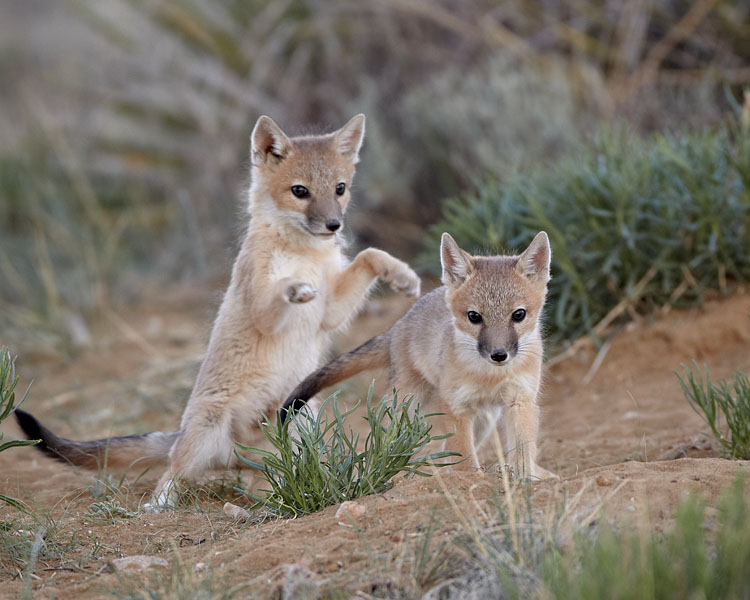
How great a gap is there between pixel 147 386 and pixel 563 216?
3584 millimetres

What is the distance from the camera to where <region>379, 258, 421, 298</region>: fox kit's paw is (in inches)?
204

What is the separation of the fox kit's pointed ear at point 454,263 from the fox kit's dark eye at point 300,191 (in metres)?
0.97

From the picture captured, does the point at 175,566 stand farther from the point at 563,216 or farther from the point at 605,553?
the point at 563,216

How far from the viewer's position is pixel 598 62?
10.1 metres

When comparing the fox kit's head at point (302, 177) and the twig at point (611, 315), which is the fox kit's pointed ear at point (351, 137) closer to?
the fox kit's head at point (302, 177)

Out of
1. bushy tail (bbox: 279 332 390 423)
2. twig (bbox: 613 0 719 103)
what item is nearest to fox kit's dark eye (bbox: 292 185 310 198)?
bushy tail (bbox: 279 332 390 423)

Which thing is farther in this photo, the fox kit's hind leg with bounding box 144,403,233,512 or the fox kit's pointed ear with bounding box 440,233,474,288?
the fox kit's hind leg with bounding box 144,403,233,512

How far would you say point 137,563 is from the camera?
357 cm

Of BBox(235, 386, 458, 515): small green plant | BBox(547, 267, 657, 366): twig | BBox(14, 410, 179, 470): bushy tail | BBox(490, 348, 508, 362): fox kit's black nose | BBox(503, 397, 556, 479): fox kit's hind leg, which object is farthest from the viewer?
BBox(547, 267, 657, 366): twig

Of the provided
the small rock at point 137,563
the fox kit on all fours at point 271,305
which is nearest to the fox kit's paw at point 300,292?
the fox kit on all fours at point 271,305

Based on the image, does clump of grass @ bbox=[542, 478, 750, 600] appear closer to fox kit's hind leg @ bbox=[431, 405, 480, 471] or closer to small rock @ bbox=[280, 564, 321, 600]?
small rock @ bbox=[280, 564, 321, 600]

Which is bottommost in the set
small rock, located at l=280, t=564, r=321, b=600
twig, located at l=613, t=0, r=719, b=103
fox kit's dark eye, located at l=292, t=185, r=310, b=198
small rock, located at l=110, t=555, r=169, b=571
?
small rock, located at l=110, t=555, r=169, b=571

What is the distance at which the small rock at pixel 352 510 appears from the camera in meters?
3.71

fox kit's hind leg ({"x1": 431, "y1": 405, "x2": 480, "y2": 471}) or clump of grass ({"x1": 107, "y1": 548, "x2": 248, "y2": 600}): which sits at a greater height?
fox kit's hind leg ({"x1": 431, "y1": 405, "x2": 480, "y2": 471})
